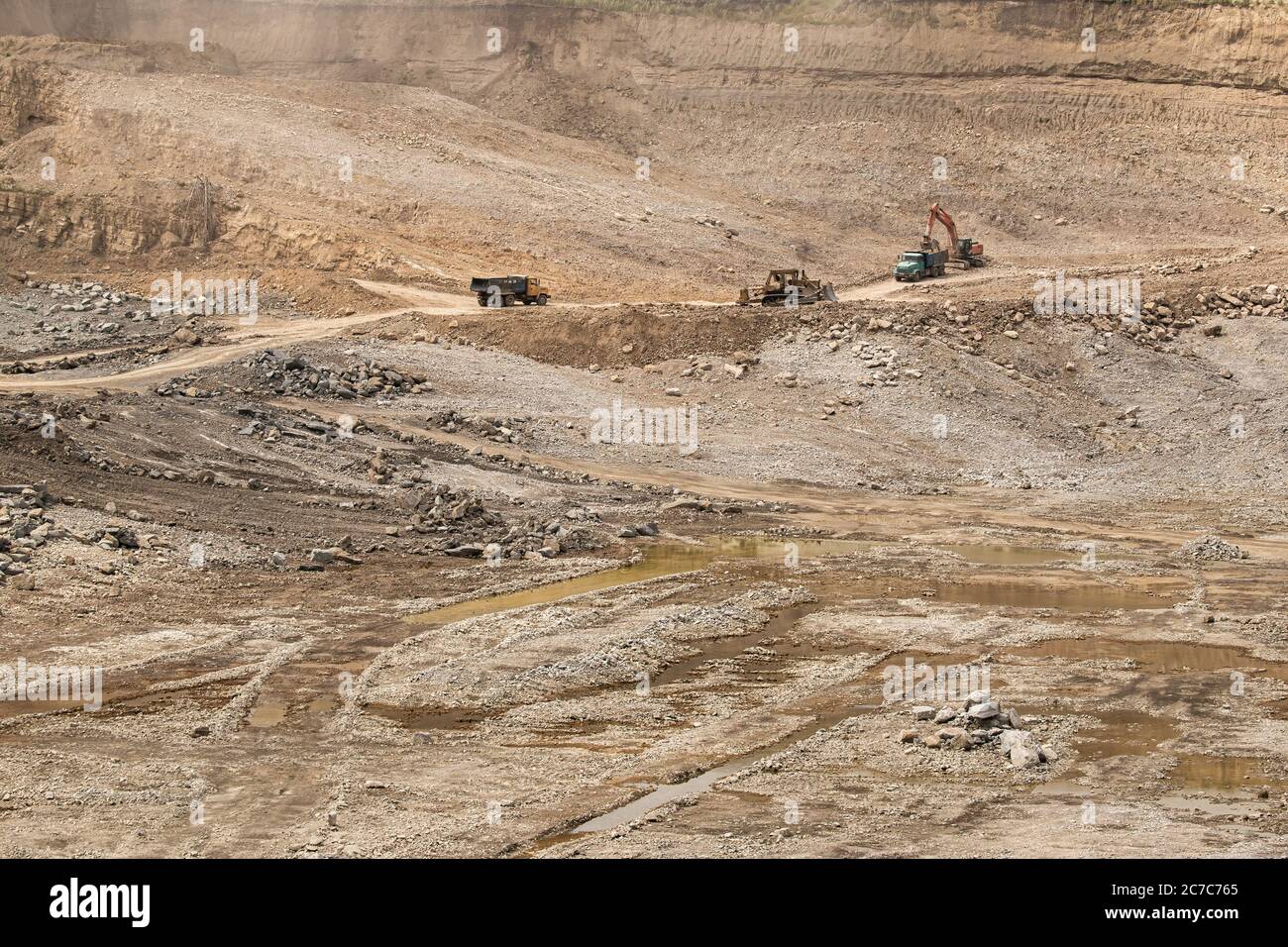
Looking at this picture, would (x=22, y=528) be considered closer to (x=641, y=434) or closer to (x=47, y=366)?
(x=47, y=366)

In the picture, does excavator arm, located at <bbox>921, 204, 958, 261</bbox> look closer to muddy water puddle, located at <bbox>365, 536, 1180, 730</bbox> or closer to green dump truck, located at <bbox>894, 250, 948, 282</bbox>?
green dump truck, located at <bbox>894, 250, 948, 282</bbox>

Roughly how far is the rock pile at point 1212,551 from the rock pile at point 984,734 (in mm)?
11626

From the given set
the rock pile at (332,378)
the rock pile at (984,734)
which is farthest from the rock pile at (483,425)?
the rock pile at (984,734)

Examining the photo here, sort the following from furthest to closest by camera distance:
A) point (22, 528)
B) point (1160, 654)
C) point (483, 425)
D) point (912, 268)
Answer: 1. point (912, 268)
2. point (483, 425)
3. point (22, 528)
4. point (1160, 654)

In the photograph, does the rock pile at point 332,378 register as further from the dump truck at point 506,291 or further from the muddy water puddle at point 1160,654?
the muddy water puddle at point 1160,654

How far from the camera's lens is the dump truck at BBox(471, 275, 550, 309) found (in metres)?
43.6

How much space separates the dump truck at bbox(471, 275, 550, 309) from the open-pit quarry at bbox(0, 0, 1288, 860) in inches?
33.0

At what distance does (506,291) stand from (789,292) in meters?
7.61

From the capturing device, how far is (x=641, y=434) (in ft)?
119

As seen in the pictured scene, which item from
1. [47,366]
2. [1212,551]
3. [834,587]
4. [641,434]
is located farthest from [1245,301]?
[47,366]

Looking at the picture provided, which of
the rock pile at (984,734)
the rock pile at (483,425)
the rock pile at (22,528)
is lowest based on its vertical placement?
the rock pile at (984,734)

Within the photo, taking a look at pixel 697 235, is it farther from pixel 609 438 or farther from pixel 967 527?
pixel 967 527

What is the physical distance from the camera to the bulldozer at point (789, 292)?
43.3 meters

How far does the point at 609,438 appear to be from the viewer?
35.8 m
